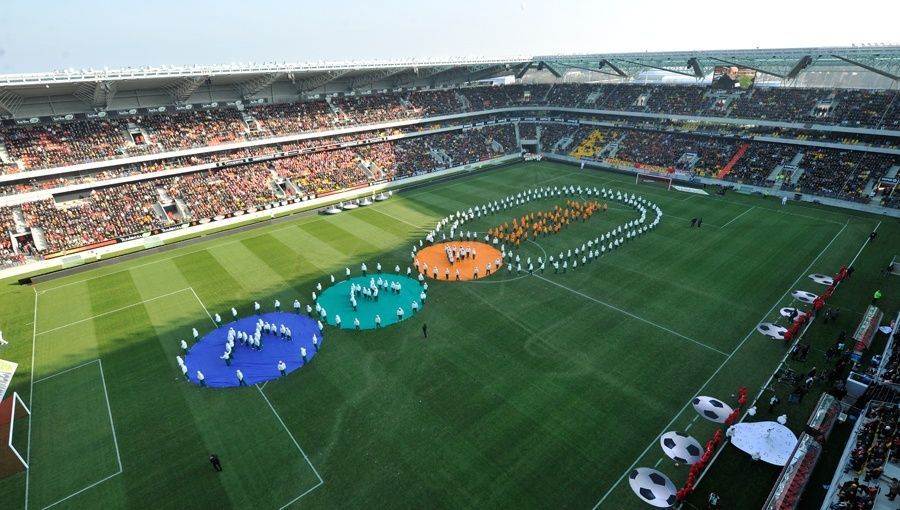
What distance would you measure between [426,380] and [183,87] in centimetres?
4333

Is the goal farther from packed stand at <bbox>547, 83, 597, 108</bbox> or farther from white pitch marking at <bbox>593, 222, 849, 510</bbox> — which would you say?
packed stand at <bbox>547, 83, 597, 108</bbox>

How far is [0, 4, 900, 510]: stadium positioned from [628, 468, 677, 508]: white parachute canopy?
93 mm

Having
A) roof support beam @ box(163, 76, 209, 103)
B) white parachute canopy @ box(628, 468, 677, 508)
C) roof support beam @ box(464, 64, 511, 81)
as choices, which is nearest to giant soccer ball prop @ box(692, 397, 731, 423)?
white parachute canopy @ box(628, 468, 677, 508)

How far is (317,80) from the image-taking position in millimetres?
53938

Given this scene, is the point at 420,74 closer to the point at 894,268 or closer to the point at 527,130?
the point at 527,130

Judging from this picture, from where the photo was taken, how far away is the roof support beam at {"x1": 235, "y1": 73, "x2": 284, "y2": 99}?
154 ft

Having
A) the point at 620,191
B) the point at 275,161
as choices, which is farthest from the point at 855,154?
the point at 275,161

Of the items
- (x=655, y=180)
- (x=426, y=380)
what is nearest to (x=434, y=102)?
(x=655, y=180)

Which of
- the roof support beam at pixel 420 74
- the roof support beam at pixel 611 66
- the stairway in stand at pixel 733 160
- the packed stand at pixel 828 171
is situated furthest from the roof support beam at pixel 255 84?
the packed stand at pixel 828 171

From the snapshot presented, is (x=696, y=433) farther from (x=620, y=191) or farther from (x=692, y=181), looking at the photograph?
(x=692, y=181)

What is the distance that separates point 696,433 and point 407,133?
53.2 meters

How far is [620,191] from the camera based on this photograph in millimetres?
46156

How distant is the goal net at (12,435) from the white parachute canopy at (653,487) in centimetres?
2191

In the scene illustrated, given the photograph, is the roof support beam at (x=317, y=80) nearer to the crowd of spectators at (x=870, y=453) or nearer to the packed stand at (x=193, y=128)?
the packed stand at (x=193, y=128)
